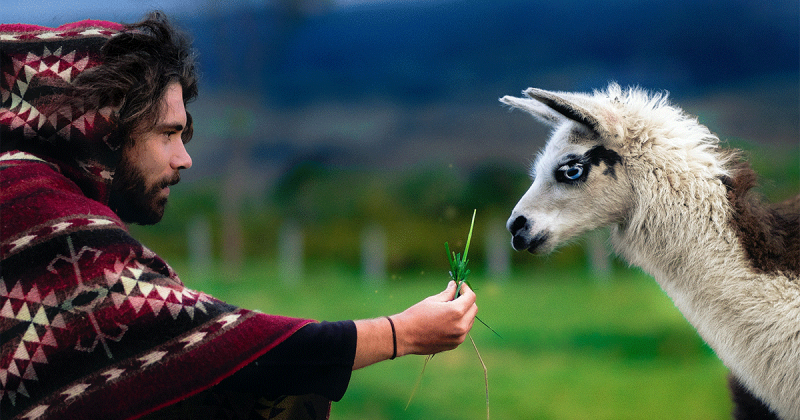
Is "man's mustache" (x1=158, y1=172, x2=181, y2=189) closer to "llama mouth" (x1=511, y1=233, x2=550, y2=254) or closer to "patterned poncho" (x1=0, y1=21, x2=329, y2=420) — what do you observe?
"patterned poncho" (x1=0, y1=21, x2=329, y2=420)

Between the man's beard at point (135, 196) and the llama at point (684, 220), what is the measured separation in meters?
1.11

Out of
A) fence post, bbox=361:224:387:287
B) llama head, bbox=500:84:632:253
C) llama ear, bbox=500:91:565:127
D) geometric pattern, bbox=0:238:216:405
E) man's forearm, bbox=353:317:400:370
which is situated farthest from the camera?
fence post, bbox=361:224:387:287

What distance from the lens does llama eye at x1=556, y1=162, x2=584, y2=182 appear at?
1.83 m

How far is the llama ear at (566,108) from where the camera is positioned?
5.56ft

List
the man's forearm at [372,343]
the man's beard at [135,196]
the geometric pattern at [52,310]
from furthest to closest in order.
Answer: the man's beard at [135,196]
the man's forearm at [372,343]
the geometric pattern at [52,310]

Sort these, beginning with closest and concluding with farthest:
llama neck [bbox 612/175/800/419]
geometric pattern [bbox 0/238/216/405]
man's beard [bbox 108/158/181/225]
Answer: geometric pattern [bbox 0/238/216/405] < man's beard [bbox 108/158/181/225] < llama neck [bbox 612/175/800/419]

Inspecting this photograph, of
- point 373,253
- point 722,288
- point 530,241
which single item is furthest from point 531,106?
point 373,253

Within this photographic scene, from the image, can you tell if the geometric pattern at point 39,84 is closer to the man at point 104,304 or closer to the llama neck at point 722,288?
the man at point 104,304

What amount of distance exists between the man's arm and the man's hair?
0.74 m

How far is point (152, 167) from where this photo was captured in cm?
140

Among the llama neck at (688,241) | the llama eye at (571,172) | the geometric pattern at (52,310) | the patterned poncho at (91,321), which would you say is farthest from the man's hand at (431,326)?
the llama neck at (688,241)

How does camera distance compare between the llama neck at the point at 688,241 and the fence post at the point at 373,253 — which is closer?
the llama neck at the point at 688,241

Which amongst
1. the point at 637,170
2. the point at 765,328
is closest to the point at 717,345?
the point at 765,328

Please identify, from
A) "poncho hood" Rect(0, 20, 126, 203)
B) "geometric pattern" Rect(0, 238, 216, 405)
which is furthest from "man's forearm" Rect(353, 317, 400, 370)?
"poncho hood" Rect(0, 20, 126, 203)
